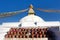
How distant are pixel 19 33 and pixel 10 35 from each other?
81 centimetres

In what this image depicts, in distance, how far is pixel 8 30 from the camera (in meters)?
13.9

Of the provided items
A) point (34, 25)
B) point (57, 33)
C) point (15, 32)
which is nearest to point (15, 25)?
point (34, 25)

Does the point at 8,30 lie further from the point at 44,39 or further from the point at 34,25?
the point at 44,39

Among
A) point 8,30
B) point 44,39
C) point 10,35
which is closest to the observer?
point 44,39

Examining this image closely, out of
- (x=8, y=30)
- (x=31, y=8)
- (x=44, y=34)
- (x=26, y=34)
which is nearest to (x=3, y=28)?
(x=8, y=30)

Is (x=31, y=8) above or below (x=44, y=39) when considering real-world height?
above

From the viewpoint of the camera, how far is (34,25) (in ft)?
49.1

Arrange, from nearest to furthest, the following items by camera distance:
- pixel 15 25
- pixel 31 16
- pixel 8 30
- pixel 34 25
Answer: pixel 8 30
pixel 34 25
pixel 15 25
pixel 31 16

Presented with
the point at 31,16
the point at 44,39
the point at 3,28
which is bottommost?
the point at 44,39

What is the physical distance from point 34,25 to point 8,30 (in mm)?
2317

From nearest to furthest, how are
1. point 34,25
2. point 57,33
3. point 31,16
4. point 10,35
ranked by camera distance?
point 57,33, point 10,35, point 34,25, point 31,16

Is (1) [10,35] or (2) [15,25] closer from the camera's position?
(1) [10,35]

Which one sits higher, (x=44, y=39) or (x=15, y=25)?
(x=15, y=25)

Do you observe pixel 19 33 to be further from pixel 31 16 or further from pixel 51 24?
pixel 31 16
